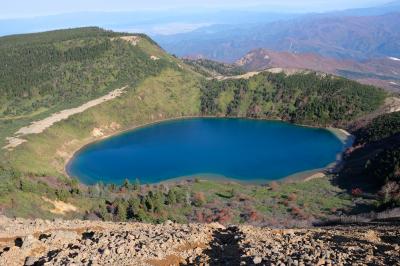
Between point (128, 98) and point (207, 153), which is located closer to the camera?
point (207, 153)

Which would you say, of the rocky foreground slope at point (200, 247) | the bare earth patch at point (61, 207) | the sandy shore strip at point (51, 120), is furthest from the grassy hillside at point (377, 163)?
the sandy shore strip at point (51, 120)

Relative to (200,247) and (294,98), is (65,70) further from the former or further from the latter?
(200,247)

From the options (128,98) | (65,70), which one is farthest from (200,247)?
(65,70)

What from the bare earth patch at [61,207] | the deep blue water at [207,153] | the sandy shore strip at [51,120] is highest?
the sandy shore strip at [51,120]

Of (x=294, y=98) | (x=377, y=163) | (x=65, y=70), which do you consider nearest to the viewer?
(x=377, y=163)

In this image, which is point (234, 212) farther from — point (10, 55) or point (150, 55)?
point (10, 55)

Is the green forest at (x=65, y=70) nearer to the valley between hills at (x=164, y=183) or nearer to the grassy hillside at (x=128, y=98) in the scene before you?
the grassy hillside at (x=128, y=98)
